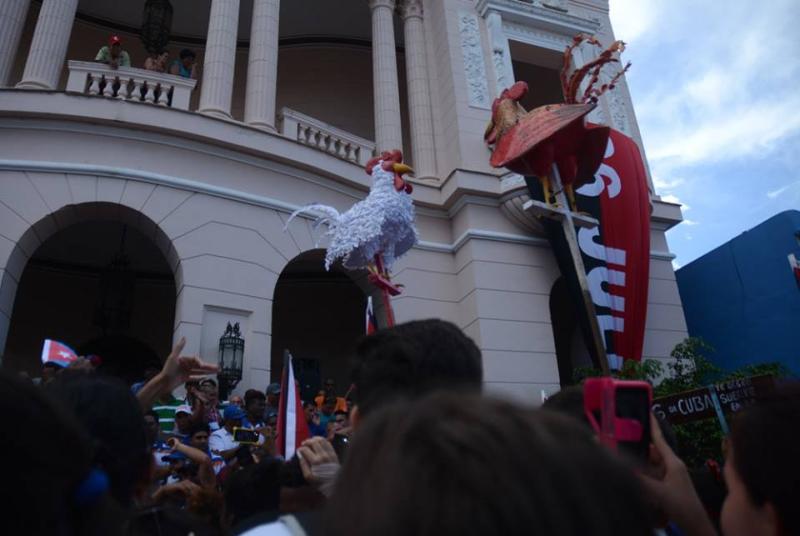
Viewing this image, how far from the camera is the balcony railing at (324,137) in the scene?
10.7 meters

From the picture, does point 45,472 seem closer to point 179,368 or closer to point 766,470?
point 766,470

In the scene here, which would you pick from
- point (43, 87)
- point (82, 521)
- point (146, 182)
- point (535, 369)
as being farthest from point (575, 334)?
point (82, 521)

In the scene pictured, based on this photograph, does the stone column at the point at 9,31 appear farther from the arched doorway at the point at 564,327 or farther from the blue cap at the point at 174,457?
the arched doorway at the point at 564,327

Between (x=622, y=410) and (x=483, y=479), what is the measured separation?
1.10 meters

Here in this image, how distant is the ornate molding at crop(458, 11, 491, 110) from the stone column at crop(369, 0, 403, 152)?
1560 mm

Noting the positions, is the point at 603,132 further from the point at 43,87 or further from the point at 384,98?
the point at 43,87

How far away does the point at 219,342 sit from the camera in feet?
27.7

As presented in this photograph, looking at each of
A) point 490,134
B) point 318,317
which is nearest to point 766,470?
point 490,134

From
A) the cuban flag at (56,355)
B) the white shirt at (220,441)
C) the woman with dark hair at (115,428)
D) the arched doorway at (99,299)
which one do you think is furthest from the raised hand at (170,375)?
the arched doorway at (99,299)

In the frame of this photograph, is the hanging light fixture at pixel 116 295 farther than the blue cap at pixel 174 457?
Yes

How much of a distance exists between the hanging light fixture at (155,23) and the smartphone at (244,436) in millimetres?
9792

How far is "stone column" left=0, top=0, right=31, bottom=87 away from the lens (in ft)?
32.1

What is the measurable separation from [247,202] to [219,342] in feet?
7.85

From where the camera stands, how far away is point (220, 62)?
412 inches
